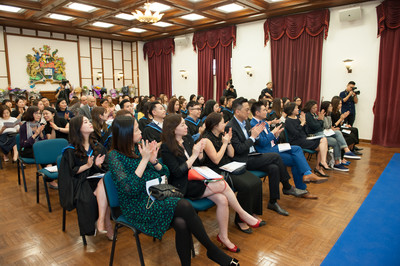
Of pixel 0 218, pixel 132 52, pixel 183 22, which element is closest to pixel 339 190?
pixel 0 218

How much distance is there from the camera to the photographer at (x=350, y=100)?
7045mm

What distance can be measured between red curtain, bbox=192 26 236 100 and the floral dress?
8416 mm

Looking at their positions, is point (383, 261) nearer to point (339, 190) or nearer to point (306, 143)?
point (339, 190)

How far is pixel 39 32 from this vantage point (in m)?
10.4

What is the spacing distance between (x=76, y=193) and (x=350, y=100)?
276 inches

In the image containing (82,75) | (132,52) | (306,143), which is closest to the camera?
(306,143)

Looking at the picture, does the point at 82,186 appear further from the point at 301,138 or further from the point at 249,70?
the point at 249,70

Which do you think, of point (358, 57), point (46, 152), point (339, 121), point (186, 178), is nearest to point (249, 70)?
point (358, 57)

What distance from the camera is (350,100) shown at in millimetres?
7125

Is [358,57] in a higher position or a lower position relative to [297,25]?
lower

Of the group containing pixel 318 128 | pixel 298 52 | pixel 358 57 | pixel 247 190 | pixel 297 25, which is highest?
pixel 297 25

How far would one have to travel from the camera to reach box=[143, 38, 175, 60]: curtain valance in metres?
11.7

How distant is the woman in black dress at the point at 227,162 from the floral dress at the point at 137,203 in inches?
32.9

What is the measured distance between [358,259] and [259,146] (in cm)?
164
